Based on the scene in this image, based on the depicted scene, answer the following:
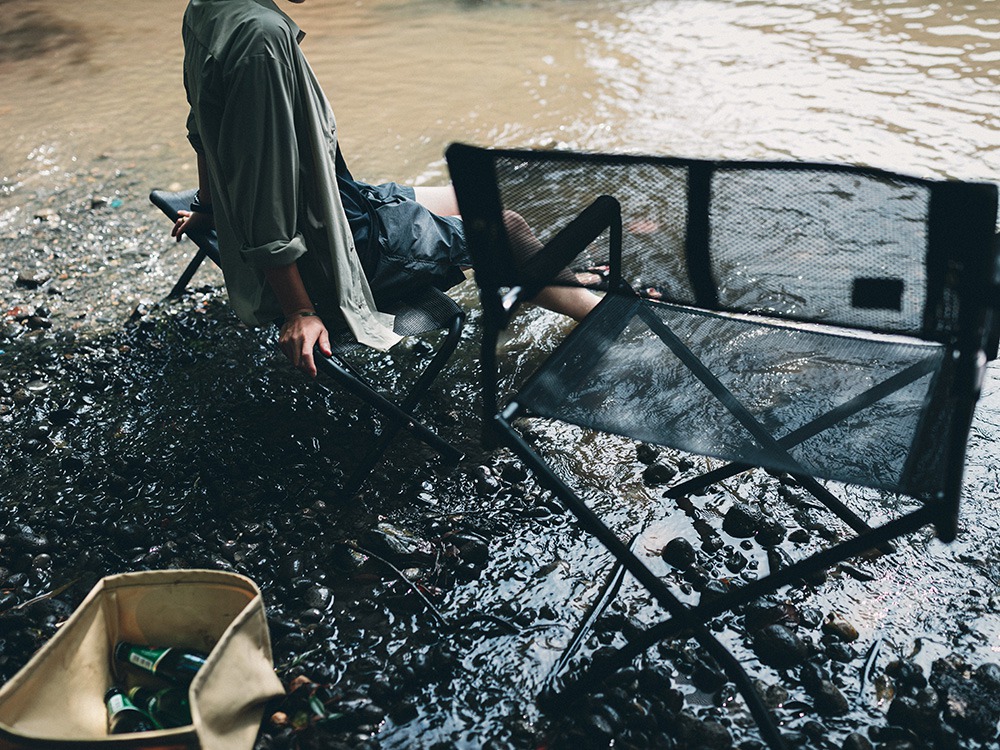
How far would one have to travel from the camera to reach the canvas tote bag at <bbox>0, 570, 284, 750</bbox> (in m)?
1.66

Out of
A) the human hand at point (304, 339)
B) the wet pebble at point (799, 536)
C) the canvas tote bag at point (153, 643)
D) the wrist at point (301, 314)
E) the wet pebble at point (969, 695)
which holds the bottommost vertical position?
the wet pebble at point (969, 695)

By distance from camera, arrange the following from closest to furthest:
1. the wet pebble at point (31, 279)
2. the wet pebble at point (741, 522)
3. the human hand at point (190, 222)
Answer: the wet pebble at point (741, 522) → the human hand at point (190, 222) → the wet pebble at point (31, 279)

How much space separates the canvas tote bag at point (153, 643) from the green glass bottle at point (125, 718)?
3 cm

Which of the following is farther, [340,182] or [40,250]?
[40,250]

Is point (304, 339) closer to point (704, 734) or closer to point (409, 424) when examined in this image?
point (409, 424)

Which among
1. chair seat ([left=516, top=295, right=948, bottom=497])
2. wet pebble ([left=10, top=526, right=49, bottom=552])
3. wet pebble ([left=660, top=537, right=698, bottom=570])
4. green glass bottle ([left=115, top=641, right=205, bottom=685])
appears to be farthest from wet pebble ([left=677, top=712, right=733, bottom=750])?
wet pebble ([left=10, top=526, right=49, bottom=552])

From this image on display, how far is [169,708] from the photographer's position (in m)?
1.92

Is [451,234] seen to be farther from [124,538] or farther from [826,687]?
[826,687]

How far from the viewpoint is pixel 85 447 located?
305cm

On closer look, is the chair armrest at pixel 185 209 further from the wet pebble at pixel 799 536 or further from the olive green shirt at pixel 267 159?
the wet pebble at pixel 799 536

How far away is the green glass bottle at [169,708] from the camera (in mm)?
1906

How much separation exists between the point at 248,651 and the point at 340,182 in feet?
5.04

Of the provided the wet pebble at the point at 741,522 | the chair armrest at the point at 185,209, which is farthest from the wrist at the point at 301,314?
the wet pebble at the point at 741,522

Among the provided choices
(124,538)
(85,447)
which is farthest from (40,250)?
(124,538)
